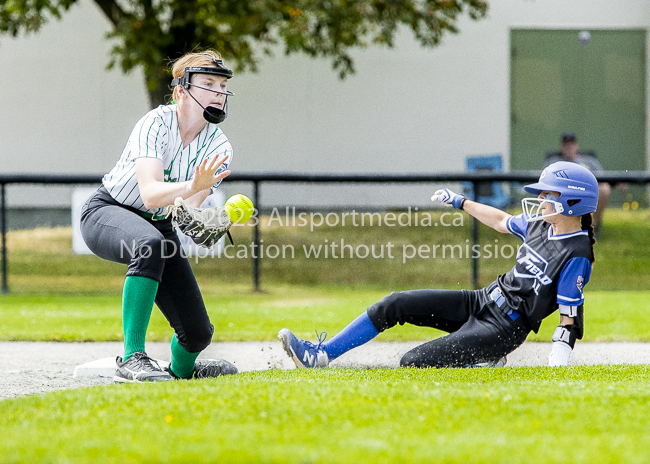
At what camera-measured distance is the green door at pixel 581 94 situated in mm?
18375

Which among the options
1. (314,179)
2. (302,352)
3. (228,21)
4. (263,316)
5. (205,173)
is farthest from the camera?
(228,21)

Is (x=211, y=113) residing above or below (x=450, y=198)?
above

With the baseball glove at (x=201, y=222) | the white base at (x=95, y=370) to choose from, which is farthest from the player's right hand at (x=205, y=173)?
the white base at (x=95, y=370)

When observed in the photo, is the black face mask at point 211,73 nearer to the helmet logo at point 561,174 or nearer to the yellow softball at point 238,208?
the yellow softball at point 238,208

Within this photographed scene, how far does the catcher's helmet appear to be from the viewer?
454 cm

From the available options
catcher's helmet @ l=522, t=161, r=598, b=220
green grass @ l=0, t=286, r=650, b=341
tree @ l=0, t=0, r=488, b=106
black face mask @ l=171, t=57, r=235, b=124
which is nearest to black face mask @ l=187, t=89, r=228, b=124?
black face mask @ l=171, t=57, r=235, b=124

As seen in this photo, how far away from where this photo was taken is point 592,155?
47.3 ft

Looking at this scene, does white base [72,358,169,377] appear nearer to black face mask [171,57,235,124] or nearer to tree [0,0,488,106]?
black face mask [171,57,235,124]

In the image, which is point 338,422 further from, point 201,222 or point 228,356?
point 228,356

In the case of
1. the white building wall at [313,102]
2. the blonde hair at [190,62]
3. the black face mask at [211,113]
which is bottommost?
the black face mask at [211,113]

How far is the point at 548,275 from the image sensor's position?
14.9ft

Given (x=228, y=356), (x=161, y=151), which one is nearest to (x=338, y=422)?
(x=161, y=151)

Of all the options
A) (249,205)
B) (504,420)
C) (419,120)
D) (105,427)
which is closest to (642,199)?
(419,120)

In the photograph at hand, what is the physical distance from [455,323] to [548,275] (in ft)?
2.25
